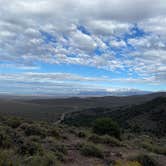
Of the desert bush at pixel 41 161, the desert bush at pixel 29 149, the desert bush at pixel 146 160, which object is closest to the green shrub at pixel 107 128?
the desert bush at pixel 146 160

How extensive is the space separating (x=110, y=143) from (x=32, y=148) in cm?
802

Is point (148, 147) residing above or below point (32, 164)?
below

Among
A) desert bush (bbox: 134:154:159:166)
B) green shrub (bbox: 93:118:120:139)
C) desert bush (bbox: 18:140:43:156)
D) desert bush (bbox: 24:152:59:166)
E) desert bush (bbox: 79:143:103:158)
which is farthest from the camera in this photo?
green shrub (bbox: 93:118:120:139)

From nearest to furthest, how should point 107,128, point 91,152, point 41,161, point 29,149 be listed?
point 41,161
point 29,149
point 91,152
point 107,128

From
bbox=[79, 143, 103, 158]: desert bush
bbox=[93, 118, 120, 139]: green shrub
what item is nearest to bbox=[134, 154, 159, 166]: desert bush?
bbox=[79, 143, 103, 158]: desert bush

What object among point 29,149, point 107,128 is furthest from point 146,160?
point 107,128

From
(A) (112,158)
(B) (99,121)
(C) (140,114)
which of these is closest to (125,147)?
(A) (112,158)

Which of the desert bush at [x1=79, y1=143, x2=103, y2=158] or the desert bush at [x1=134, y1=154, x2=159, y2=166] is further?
the desert bush at [x1=79, y1=143, x2=103, y2=158]

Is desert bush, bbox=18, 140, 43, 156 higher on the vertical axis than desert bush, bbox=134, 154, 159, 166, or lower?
higher

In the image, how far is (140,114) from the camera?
64.9 meters

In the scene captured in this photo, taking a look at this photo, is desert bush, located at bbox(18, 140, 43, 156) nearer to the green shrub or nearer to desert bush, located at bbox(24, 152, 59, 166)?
desert bush, located at bbox(24, 152, 59, 166)

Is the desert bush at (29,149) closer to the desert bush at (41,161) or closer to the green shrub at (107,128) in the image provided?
the desert bush at (41,161)

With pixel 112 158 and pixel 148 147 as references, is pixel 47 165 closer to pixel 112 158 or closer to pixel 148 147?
pixel 112 158

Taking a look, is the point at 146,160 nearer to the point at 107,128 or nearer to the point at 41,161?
the point at 41,161
